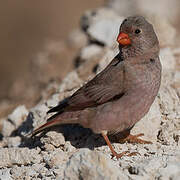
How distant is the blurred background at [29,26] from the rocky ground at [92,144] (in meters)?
7.96

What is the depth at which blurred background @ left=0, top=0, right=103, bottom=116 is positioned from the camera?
17.5 metres

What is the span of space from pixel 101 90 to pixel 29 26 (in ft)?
45.6

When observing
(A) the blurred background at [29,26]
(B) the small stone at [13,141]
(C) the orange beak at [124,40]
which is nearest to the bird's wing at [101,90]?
(C) the orange beak at [124,40]

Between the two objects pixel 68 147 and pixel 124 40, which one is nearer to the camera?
pixel 124 40

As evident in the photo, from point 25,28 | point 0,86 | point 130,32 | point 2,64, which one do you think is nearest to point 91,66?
point 130,32

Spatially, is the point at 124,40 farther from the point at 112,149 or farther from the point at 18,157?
the point at 18,157

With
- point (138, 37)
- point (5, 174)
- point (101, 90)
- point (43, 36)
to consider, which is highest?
point (43, 36)

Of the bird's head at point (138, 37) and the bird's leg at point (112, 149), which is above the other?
the bird's head at point (138, 37)

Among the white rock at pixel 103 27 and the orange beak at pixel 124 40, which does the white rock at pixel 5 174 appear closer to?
the orange beak at pixel 124 40

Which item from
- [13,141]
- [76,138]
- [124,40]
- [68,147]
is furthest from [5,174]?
[124,40]

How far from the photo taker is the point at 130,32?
6.48 meters

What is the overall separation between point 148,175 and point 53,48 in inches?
356

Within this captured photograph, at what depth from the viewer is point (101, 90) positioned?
658cm

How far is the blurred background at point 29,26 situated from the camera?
17.5m
